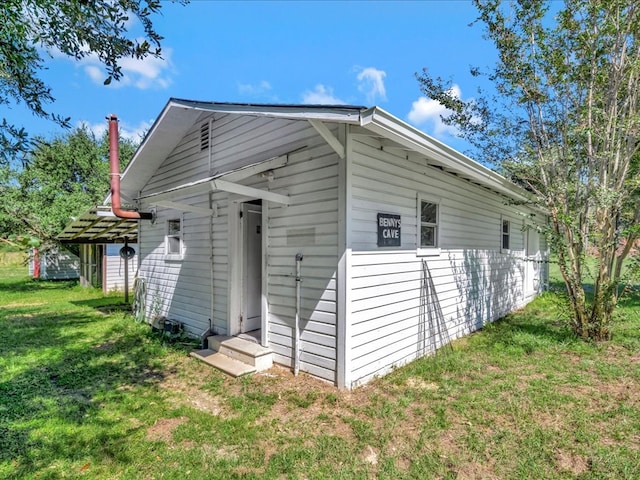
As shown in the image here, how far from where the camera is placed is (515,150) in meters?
6.68

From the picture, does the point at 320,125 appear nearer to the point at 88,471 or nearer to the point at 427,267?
the point at 427,267

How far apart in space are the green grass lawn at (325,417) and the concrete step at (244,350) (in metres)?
0.21

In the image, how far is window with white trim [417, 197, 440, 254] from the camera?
523cm

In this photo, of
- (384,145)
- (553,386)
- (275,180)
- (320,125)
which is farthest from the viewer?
(275,180)

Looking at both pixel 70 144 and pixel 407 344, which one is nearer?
pixel 407 344

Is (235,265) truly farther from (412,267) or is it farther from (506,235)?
(506,235)

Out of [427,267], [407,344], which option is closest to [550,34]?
[427,267]

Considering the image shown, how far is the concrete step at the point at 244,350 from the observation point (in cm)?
460

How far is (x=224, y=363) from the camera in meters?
4.83

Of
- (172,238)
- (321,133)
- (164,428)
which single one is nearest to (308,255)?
(321,133)

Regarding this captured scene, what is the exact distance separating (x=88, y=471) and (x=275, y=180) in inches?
143

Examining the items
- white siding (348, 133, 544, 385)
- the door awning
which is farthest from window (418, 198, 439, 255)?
the door awning

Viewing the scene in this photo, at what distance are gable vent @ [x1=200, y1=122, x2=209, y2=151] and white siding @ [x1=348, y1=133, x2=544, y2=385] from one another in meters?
3.48

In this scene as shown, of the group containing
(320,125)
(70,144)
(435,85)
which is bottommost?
(320,125)
